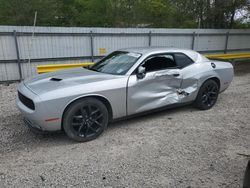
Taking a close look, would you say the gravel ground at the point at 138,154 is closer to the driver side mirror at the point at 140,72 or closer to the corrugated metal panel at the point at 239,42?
the driver side mirror at the point at 140,72

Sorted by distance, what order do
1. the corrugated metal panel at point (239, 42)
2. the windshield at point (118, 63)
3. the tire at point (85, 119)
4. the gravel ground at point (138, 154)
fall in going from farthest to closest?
1. the corrugated metal panel at point (239, 42)
2. the windshield at point (118, 63)
3. the tire at point (85, 119)
4. the gravel ground at point (138, 154)

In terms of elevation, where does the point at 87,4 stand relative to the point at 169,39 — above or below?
above

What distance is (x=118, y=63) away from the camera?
449cm

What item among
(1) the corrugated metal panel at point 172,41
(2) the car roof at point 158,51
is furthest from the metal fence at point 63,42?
(2) the car roof at point 158,51

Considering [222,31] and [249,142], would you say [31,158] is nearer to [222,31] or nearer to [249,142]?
[249,142]

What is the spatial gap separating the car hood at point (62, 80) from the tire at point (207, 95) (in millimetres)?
2232

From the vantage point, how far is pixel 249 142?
3854 mm

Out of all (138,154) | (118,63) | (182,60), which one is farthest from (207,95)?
(138,154)

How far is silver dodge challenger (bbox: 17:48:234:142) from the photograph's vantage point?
3.48 meters

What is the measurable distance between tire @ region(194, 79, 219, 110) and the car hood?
87.9 inches

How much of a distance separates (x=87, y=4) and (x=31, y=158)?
1439 cm

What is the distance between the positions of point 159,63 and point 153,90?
612 mm

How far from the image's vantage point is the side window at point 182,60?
191 inches

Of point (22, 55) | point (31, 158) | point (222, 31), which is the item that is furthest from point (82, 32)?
point (222, 31)
